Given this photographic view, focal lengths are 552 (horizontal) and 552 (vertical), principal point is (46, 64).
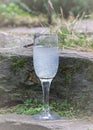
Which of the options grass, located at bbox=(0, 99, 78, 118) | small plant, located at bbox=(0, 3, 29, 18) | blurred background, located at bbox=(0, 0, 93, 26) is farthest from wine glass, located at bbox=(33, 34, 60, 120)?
small plant, located at bbox=(0, 3, 29, 18)

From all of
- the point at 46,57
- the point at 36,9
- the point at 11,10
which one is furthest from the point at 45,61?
the point at 36,9

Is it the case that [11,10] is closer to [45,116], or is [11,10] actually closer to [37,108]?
[37,108]

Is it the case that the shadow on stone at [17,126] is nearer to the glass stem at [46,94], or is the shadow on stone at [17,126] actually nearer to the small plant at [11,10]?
the glass stem at [46,94]

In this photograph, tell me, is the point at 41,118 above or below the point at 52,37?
below

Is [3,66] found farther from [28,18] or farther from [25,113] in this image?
[28,18]

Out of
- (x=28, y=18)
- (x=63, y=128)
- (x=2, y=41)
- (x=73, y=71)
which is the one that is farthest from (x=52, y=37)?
(x=28, y=18)
